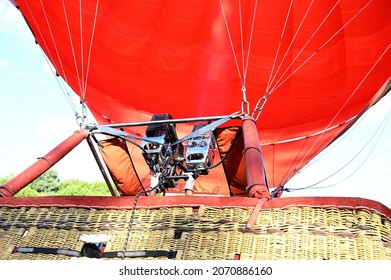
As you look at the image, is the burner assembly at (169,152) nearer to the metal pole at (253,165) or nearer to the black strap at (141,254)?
the metal pole at (253,165)

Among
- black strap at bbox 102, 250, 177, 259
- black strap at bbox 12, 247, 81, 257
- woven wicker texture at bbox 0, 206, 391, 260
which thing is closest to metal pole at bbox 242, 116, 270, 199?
woven wicker texture at bbox 0, 206, 391, 260

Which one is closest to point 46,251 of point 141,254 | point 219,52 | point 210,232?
point 141,254

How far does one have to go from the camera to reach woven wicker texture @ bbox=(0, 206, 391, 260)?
1.37 m

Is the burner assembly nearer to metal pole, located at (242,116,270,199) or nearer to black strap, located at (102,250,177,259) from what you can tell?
metal pole, located at (242,116,270,199)

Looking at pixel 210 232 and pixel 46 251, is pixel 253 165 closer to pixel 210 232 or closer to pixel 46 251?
pixel 210 232

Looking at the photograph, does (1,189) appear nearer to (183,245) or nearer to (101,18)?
(183,245)

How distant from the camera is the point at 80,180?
27.8 m

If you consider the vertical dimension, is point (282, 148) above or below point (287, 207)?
above

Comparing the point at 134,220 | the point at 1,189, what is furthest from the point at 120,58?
the point at 134,220

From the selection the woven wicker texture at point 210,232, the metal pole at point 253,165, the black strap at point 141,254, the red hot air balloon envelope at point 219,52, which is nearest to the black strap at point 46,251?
the woven wicker texture at point 210,232

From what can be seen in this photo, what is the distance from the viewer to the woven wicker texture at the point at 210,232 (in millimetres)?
1365

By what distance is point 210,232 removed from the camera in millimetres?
1517

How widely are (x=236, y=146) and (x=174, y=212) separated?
1225mm
